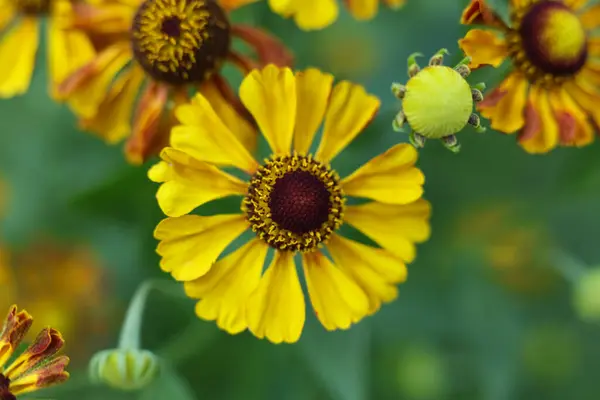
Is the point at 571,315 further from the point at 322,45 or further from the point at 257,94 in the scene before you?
the point at 257,94

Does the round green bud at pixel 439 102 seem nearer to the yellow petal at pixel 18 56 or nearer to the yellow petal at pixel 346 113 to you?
the yellow petal at pixel 346 113

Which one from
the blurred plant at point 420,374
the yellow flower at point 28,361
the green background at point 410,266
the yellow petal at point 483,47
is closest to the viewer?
the yellow flower at point 28,361

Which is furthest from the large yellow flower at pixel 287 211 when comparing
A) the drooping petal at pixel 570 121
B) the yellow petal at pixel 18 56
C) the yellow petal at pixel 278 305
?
A: the yellow petal at pixel 18 56

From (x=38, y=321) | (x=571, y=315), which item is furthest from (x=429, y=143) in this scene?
(x=38, y=321)

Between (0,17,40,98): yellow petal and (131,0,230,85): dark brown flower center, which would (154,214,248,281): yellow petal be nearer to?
(131,0,230,85): dark brown flower center

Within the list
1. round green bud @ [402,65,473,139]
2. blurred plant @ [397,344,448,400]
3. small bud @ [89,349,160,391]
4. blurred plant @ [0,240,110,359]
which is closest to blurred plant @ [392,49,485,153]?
round green bud @ [402,65,473,139]

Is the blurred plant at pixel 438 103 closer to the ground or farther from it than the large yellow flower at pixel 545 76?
farther from it
